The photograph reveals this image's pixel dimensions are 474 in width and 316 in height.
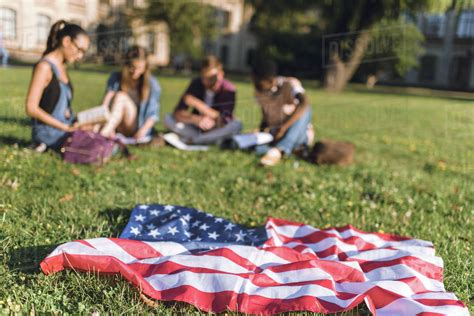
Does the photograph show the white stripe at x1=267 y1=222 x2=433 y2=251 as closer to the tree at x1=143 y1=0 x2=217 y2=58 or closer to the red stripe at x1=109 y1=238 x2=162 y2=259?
the red stripe at x1=109 y1=238 x2=162 y2=259

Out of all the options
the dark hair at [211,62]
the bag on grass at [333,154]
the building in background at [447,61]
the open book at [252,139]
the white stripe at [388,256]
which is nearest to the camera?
the white stripe at [388,256]

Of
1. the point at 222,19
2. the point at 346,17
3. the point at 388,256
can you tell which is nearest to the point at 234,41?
the point at 222,19

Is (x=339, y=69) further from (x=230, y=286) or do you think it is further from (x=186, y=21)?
(x=230, y=286)

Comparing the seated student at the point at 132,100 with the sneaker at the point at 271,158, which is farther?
the seated student at the point at 132,100

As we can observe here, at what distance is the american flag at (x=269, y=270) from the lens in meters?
2.40

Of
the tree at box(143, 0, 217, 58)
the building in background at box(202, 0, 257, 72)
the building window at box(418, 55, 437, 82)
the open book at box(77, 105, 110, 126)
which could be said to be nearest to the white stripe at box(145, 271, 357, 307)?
the open book at box(77, 105, 110, 126)

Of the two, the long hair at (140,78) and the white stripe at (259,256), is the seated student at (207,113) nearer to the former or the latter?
the long hair at (140,78)

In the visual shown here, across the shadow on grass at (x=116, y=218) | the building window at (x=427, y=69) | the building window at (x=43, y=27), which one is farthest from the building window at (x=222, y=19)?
the shadow on grass at (x=116, y=218)

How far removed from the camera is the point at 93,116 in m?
5.72

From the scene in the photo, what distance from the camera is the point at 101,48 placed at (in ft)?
23.9

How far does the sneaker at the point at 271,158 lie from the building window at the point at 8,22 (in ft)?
10.1

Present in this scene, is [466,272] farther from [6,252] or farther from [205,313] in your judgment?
[6,252]

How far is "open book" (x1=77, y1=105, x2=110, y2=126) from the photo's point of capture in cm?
560

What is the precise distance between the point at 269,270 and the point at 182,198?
1.74 m
